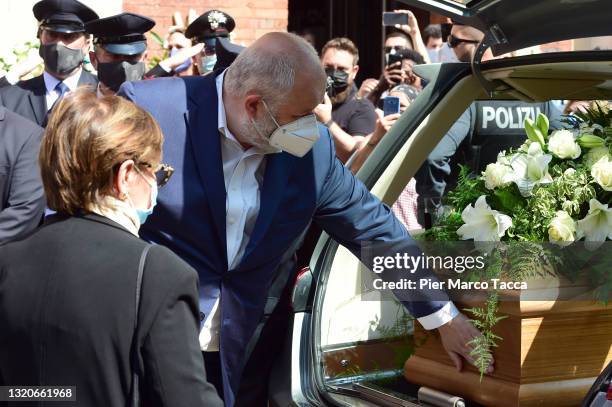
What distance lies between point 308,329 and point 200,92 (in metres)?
0.82

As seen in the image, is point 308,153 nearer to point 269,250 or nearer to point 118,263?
point 269,250

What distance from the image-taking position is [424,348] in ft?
9.53

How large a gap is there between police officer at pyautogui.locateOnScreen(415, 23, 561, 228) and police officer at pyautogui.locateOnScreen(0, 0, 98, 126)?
2413 millimetres

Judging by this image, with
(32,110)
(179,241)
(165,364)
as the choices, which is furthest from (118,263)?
(32,110)

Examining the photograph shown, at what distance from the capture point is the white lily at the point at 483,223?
2.63m

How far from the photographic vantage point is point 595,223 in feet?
8.40

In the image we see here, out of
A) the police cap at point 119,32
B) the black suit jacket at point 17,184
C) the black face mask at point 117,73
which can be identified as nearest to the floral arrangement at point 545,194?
the black suit jacket at point 17,184

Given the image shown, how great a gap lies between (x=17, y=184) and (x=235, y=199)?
69.9 inches

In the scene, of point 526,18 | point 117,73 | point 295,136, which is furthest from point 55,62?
point 526,18

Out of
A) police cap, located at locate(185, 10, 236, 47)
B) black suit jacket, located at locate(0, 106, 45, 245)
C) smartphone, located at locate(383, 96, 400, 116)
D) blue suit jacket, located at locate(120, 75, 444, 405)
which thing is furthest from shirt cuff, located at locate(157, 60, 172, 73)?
blue suit jacket, located at locate(120, 75, 444, 405)

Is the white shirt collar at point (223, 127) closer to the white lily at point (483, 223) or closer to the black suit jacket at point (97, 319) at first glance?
the white lily at point (483, 223)

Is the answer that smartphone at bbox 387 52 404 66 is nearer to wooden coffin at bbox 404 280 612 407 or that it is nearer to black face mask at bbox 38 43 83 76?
black face mask at bbox 38 43 83 76

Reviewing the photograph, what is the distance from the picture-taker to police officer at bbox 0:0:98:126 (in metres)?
5.32

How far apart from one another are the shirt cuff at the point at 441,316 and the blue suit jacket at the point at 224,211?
8 centimetres
